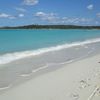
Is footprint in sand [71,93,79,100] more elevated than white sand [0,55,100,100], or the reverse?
footprint in sand [71,93,79,100]

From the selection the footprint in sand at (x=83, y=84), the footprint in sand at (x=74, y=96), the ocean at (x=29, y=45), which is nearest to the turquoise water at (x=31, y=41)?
the ocean at (x=29, y=45)

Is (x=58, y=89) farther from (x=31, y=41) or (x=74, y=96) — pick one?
(x=31, y=41)

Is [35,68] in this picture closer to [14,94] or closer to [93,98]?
[14,94]

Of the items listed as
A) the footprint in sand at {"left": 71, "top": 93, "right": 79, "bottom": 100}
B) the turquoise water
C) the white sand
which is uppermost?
the footprint in sand at {"left": 71, "top": 93, "right": 79, "bottom": 100}

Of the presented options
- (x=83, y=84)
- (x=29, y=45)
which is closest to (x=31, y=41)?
(x=29, y=45)

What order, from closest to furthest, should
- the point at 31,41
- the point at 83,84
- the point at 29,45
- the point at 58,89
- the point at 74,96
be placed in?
the point at 74,96 < the point at 58,89 < the point at 83,84 < the point at 29,45 < the point at 31,41

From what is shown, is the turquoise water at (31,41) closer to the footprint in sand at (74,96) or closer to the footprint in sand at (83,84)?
the footprint in sand at (83,84)

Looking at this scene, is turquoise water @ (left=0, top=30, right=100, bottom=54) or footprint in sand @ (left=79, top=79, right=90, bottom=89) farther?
turquoise water @ (left=0, top=30, right=100, bottom=54)

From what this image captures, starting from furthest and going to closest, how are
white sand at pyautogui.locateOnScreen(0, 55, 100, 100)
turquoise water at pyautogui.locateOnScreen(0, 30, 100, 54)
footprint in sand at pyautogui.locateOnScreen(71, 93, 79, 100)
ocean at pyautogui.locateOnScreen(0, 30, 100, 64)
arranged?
turquoise water at pyautogui.locateOnScreen(0, 30, 100, 54) < ocean at pyautogui.locateOnScreen(0, 30, 100, 64) < white sand at pyautogui.locateOnScreen(0, 55, 100, 100) < footprint in sand at pyautogui.locateOnScreen(71, 93, 79, 100)

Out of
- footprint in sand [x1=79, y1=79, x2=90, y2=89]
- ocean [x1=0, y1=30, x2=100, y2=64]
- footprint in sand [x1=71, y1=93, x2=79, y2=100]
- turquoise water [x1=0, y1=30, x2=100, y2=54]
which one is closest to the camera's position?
footprint in sand [x1=71, y1=93, x2=79, y2=100]

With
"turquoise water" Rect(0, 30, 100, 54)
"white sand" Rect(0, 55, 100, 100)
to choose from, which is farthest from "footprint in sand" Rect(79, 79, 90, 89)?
"turquoise water" Rect(0, 30, 100, 54)

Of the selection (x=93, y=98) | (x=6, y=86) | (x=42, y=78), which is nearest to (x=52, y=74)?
(x=42, y=78)

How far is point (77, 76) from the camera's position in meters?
7.04

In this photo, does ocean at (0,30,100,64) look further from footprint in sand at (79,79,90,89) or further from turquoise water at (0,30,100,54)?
footprint in sand at (79,79,90,89)
